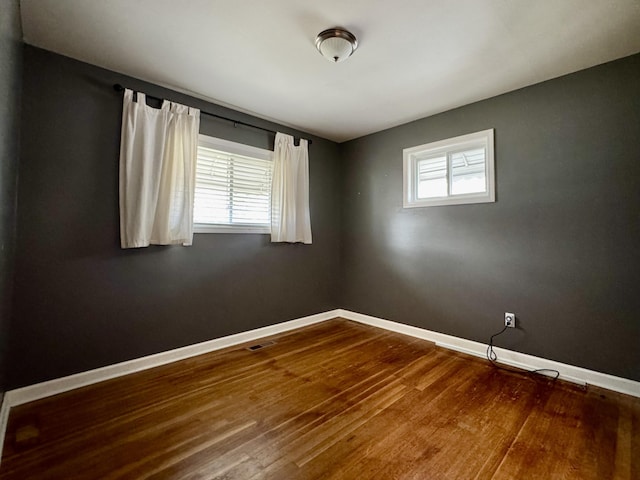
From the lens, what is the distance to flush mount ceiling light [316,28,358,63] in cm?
188

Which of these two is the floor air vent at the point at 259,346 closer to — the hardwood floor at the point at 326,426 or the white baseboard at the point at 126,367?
the white baseboard at the point at 126,367

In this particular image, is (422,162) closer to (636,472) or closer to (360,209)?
(360,209)

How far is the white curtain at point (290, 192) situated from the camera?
3.31m

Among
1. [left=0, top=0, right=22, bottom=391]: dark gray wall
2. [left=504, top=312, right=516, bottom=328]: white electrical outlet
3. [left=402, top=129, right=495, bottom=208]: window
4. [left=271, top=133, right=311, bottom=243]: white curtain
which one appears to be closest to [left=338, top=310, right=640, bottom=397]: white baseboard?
[left=504, top=312, right=516, bottom=328]: white electrical outlet

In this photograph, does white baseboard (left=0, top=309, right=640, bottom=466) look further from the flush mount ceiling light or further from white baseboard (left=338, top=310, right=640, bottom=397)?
the flush mount ceiling light

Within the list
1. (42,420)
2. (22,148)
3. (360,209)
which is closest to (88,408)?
(42,420)

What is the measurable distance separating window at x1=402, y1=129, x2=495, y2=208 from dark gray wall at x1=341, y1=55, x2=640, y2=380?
3.2 inches

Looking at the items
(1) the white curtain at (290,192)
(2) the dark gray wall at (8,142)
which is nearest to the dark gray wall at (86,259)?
(2) the dark gray wall at (8,142)

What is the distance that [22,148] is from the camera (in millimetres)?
1945

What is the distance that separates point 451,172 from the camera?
3111 mm

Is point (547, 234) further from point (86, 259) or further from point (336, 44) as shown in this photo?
point (86, 259)

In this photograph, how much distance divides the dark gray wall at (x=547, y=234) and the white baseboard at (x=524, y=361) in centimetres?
6

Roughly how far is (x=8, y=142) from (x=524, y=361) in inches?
158

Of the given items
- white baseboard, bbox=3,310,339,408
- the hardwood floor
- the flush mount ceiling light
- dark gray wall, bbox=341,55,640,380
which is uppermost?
the flush mount ceiling light
